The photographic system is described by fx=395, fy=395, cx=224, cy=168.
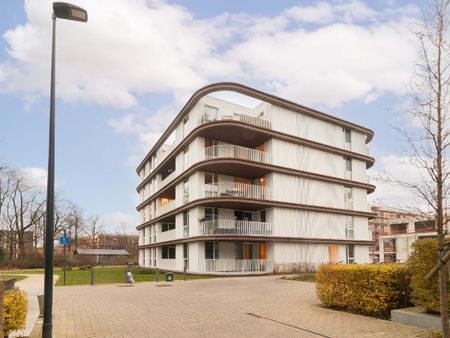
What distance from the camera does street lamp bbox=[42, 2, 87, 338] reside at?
25.1 feet

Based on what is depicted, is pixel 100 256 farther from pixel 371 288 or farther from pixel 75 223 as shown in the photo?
pixel 371 288

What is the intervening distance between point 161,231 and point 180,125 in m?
13.4

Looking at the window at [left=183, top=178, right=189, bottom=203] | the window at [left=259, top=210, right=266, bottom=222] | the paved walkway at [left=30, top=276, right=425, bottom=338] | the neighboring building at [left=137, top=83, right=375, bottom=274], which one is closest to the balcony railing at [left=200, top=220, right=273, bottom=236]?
the neighboring building at [left=137, top=83, right=375, bottom=274]

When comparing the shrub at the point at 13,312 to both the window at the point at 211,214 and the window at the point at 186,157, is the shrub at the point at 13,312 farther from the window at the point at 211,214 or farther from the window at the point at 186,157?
the window at the point at 186,157

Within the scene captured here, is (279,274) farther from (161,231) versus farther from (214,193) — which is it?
(161,231)

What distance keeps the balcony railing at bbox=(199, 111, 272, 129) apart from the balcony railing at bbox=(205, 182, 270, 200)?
461cm

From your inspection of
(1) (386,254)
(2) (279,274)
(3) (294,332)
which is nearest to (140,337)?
(3) (294,332)

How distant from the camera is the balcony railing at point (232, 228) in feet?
91.2

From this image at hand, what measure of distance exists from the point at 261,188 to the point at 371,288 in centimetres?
1980

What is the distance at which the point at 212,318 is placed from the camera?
1022 cm

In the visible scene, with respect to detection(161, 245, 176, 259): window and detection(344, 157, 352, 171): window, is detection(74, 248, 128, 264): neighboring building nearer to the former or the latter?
detection(161, 245, 176, 259): window

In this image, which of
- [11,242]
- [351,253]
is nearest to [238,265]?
[351,253]

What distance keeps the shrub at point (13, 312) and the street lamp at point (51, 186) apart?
0.44 metres

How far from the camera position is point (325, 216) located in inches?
1312
